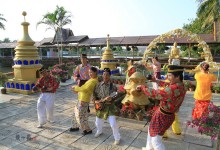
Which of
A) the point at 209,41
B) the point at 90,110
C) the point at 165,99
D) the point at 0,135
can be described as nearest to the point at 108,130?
the point at 90,110

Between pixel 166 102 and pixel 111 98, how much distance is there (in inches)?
48.5

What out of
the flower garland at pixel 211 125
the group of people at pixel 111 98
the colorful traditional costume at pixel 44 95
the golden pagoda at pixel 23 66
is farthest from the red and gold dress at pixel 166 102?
the golden pagoda at pixel 23 66

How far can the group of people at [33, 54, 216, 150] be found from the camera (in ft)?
10.2

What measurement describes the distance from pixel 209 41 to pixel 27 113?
18919 mm

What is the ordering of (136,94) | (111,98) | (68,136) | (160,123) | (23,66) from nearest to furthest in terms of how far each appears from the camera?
(160,123) → (111,98) → (68,136) → (136,94) → (23,66)

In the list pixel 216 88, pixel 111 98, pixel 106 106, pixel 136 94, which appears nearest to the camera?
pixel 111 98

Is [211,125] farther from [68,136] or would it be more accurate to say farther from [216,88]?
[216,88]

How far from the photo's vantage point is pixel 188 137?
451 cm

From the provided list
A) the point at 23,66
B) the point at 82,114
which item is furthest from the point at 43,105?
the point at 23,66

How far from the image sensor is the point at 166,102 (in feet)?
10.4

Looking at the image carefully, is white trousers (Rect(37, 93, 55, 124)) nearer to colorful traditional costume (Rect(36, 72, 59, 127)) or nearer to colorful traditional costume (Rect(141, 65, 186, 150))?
colorful traditional costume (Rect(36, 72, 59, 127))

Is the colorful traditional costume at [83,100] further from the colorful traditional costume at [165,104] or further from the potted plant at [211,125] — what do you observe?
the potted plant at [211,125]

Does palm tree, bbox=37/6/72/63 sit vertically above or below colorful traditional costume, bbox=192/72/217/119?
above

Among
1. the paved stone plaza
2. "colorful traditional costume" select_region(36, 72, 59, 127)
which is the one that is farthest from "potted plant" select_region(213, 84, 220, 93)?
"colorful traditional costume" select_region(36, 72, 59, 127)
